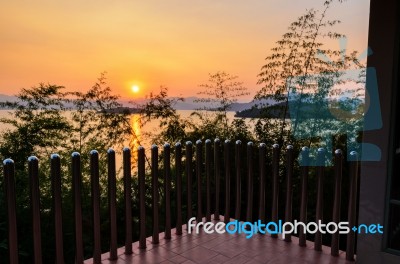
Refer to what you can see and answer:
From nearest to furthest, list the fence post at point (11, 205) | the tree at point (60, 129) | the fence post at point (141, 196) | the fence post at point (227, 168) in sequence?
the fence post at point (11, 205) < the fence post at point (141, 196) < the fence post at point (227, 168) < the tree at point (60, 129)

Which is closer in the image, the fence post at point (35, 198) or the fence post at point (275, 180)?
the fence post at point (35, 198)

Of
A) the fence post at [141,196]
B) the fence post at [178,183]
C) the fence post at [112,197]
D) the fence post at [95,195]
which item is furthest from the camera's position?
the fence post at [178,183]

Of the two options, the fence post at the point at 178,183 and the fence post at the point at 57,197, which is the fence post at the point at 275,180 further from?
the fence post at the point at 57,197

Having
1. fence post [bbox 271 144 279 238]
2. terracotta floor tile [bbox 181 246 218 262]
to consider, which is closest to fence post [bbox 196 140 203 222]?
terracotta floor tile [bbox 181 246 218 262]

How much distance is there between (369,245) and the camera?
2537 millimetres

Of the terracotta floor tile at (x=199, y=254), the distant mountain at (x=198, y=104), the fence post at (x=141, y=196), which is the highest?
the distant mountain at (x=198, y=104)

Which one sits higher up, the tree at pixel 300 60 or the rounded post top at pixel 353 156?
the tree at pixel 300 60

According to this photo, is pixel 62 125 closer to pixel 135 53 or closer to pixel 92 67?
pixel 92 67

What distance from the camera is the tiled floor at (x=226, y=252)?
2758 mm

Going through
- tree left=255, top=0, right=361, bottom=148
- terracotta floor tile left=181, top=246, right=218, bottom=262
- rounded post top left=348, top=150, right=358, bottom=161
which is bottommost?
terracotta floor tile left=181, top=246, right=218, bottom=262

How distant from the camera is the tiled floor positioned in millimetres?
2758

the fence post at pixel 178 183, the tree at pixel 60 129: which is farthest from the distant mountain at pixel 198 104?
the fence post at pixel 178 183

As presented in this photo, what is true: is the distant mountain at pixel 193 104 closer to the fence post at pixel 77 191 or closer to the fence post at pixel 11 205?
the fence post at pixel 77 191

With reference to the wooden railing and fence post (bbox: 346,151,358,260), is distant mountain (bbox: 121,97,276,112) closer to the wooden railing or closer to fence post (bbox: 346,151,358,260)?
the wooden railing
